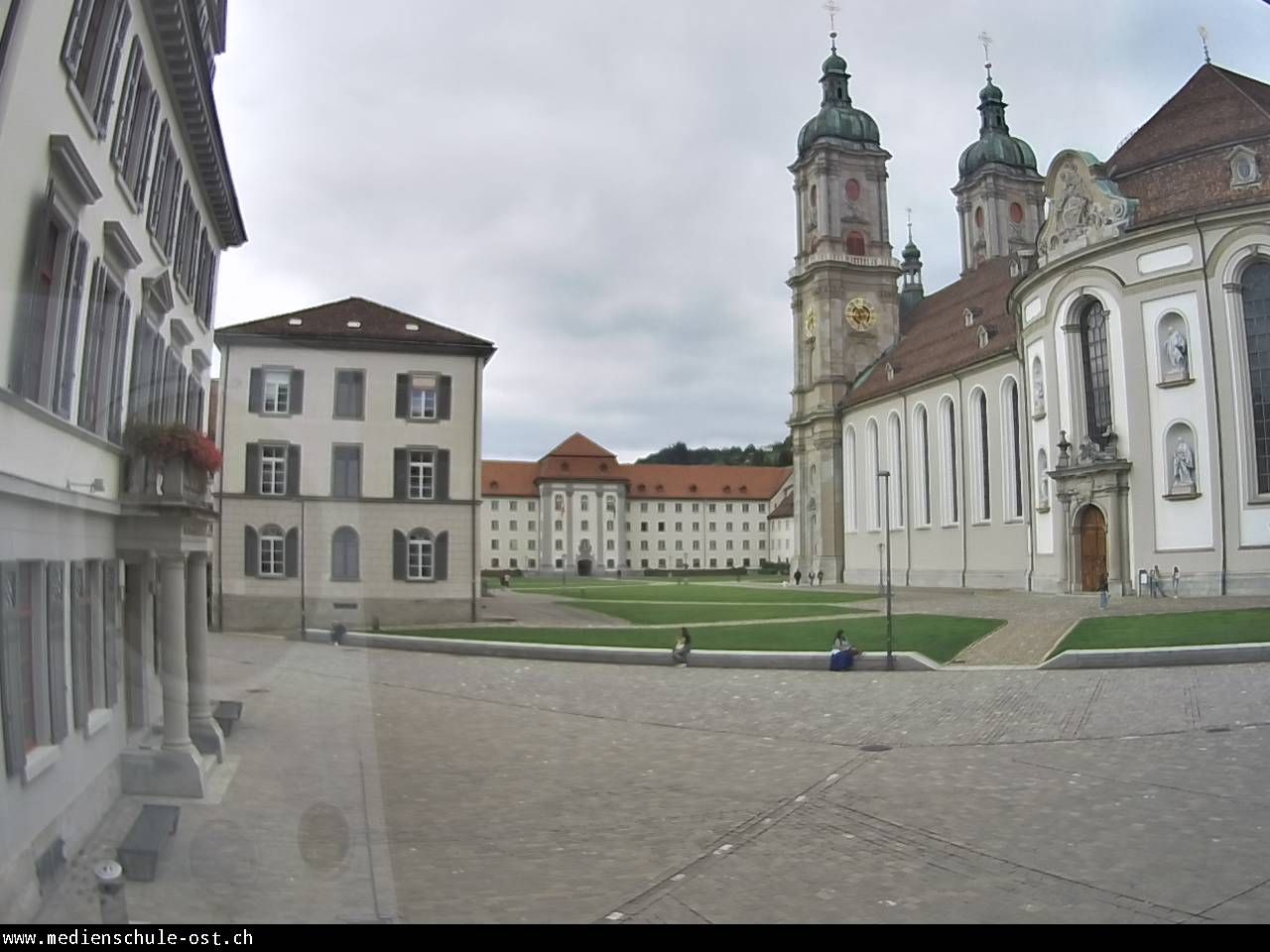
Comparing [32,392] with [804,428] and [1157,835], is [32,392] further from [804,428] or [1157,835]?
[804,428]

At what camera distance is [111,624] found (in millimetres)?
10328

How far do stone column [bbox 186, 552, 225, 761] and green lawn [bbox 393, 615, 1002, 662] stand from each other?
13590 millimetres

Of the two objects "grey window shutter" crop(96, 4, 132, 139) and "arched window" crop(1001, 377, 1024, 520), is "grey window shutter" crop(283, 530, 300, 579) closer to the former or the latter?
"grey window shutter" crop(96, 4, 132, 139)

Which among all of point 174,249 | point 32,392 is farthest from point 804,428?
point 32,392

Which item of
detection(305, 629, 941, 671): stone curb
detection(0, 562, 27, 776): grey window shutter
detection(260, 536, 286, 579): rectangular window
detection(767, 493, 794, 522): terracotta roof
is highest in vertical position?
detection(767, 493, 794, 522): terracotta roof

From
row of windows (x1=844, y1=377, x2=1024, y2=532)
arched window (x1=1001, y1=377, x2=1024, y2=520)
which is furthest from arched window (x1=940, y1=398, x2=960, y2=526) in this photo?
arched window (x1=1001, y1=377, x2=1024, y2=520)

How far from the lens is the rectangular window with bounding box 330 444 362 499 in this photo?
16.6m

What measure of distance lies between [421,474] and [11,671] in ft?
41.3

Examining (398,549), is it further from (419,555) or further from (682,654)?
(682,654)

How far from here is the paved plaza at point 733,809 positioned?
279 inches

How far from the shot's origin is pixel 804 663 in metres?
22.5

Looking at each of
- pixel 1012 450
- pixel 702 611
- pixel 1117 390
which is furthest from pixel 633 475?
pixel 1117 390

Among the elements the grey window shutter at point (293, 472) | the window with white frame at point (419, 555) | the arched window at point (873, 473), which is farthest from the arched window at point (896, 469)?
the grey window shutter at point (293, 472)

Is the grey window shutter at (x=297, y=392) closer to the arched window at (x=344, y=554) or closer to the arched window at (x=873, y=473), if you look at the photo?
the arched window at (x=344, y=554)
